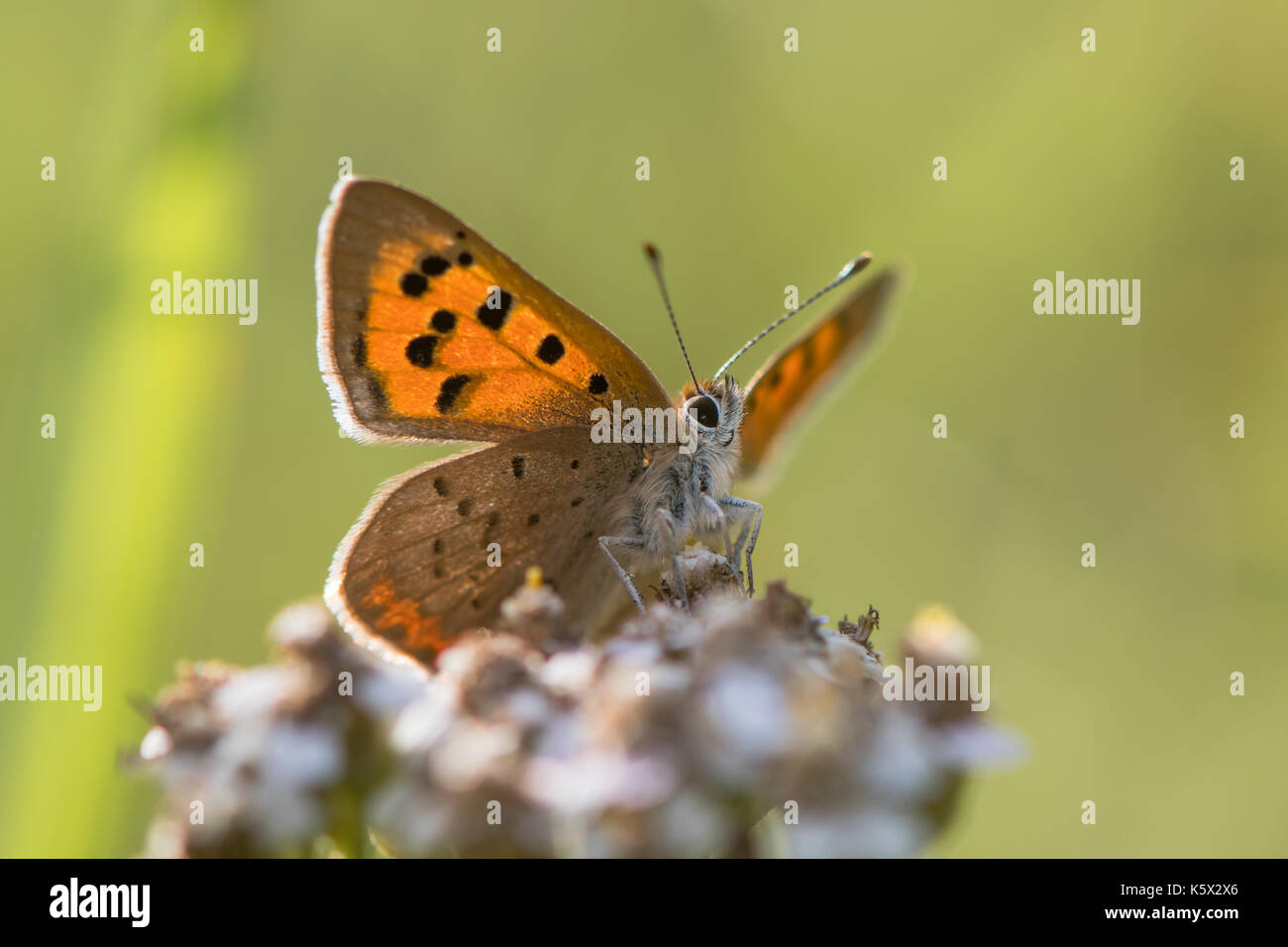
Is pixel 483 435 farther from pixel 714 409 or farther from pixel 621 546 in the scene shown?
pixel 714 409

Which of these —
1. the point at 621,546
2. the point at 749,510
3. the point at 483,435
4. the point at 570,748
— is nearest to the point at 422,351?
the point at 483,435

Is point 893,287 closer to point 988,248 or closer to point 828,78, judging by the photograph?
point 988,248

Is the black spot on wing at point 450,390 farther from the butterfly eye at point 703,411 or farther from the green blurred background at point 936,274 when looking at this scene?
the green blurred background at point 936,274

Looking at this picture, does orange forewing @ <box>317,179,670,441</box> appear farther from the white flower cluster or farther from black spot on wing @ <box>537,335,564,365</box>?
the white flower cluster

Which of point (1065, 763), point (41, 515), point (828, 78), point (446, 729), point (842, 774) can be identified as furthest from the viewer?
point (828, 78)

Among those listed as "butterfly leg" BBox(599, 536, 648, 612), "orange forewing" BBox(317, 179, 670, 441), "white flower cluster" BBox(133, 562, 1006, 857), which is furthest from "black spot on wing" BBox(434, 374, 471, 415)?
"white flower cluster" BBox(133, 562, 1006, 857)

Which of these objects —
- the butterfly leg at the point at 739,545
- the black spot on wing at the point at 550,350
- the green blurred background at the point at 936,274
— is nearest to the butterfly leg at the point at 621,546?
the butterfly leg at the point at 739,545

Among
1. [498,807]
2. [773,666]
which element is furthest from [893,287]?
[498,807]
